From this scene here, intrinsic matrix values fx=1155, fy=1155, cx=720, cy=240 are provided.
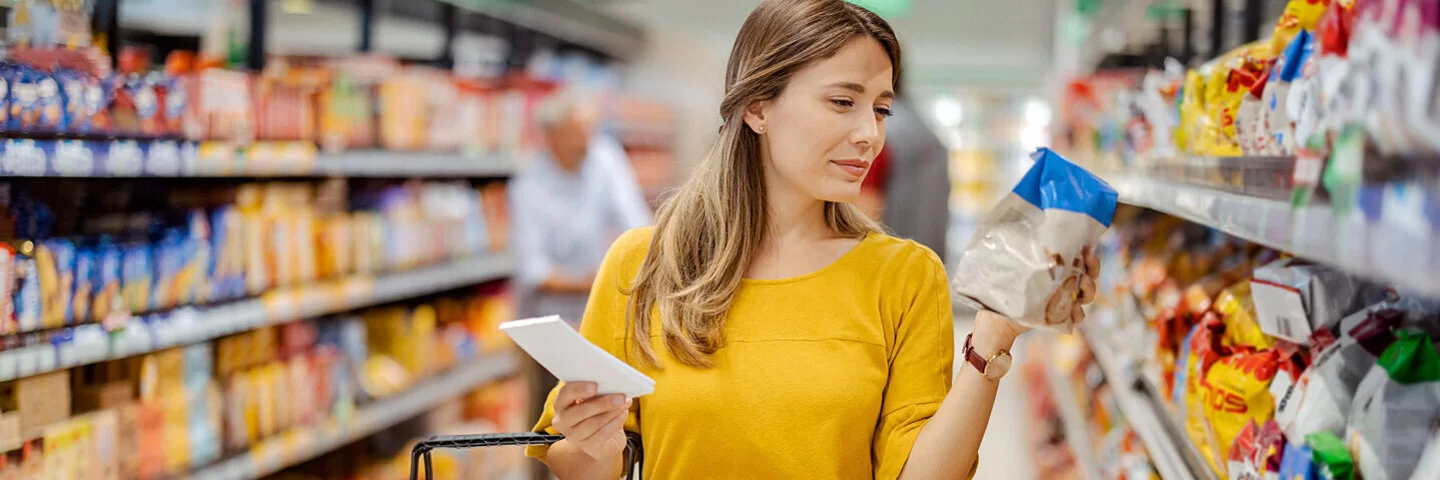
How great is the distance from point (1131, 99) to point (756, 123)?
1547 mm

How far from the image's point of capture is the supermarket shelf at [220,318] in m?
2.18

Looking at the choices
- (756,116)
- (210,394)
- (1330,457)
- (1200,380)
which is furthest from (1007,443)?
(1330,457)

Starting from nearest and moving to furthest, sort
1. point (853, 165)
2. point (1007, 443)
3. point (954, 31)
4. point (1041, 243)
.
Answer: point (1041, 243) → point (853, 165) → point (1007, 443) → point (954, 31)

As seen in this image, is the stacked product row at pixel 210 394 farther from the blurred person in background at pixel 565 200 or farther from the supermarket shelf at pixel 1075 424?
the supermarket shelf at pixel 1075 424

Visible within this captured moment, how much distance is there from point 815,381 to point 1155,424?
3.27 feet

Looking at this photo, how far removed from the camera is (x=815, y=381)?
4.99 ft

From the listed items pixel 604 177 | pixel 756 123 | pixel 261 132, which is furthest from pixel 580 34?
pixel 756 123

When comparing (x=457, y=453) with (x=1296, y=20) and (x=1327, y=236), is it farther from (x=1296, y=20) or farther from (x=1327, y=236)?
(x=1327, y=236)

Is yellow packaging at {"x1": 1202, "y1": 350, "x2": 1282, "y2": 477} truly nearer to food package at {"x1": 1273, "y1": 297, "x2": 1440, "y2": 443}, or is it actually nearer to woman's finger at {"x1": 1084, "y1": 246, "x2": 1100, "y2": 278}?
food package at {"x1": 1273, "y1": 297, "x2": 1440, "y2": 443}

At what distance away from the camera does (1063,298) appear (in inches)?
47.8

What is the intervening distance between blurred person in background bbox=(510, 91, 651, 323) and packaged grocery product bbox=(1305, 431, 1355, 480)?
3352mm

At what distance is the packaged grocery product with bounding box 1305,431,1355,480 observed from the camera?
1.22 metres

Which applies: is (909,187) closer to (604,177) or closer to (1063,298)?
(604,177)

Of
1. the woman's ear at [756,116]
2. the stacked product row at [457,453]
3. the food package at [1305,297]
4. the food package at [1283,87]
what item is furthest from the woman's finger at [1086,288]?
the stacked product row at [457,453]
